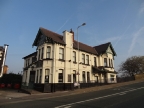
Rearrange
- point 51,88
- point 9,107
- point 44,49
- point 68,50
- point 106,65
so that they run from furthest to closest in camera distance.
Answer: point 106,65
point 68,50
point 44,49
point 51,88
point 9,107

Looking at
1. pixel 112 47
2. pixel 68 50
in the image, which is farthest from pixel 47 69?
pixel 112 47

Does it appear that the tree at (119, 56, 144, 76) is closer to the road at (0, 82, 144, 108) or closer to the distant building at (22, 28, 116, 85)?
the distant building at (22, 28, 116, 85)

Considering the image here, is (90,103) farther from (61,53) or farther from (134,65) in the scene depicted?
(134,65)

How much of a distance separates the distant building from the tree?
101ft

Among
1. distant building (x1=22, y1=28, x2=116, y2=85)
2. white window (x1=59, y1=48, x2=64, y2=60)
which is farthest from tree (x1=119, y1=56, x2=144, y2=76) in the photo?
white window (x1=59, y1=48, x2=64, y2=60)

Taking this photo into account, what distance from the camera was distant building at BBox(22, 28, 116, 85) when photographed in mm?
22141

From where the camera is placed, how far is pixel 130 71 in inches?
2287

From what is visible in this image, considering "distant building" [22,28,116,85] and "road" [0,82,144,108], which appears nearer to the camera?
"road" [0,82,144,108]

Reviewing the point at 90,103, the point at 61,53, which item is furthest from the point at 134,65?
the point at 90,103

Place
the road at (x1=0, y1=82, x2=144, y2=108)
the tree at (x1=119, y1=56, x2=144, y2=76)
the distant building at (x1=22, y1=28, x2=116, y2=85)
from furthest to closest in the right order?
the tree at (x1=119, y1=56, x2=144, y2=76), the distant building at (x1=22, y1=28, x2=116, y2=85), the road at (x1=0, y1=82, x2=144, y2=108)

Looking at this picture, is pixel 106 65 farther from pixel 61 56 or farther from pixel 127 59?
pixel 127 59

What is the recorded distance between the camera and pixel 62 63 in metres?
23.2

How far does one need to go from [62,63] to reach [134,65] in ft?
144

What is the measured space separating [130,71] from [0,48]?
61.5m
